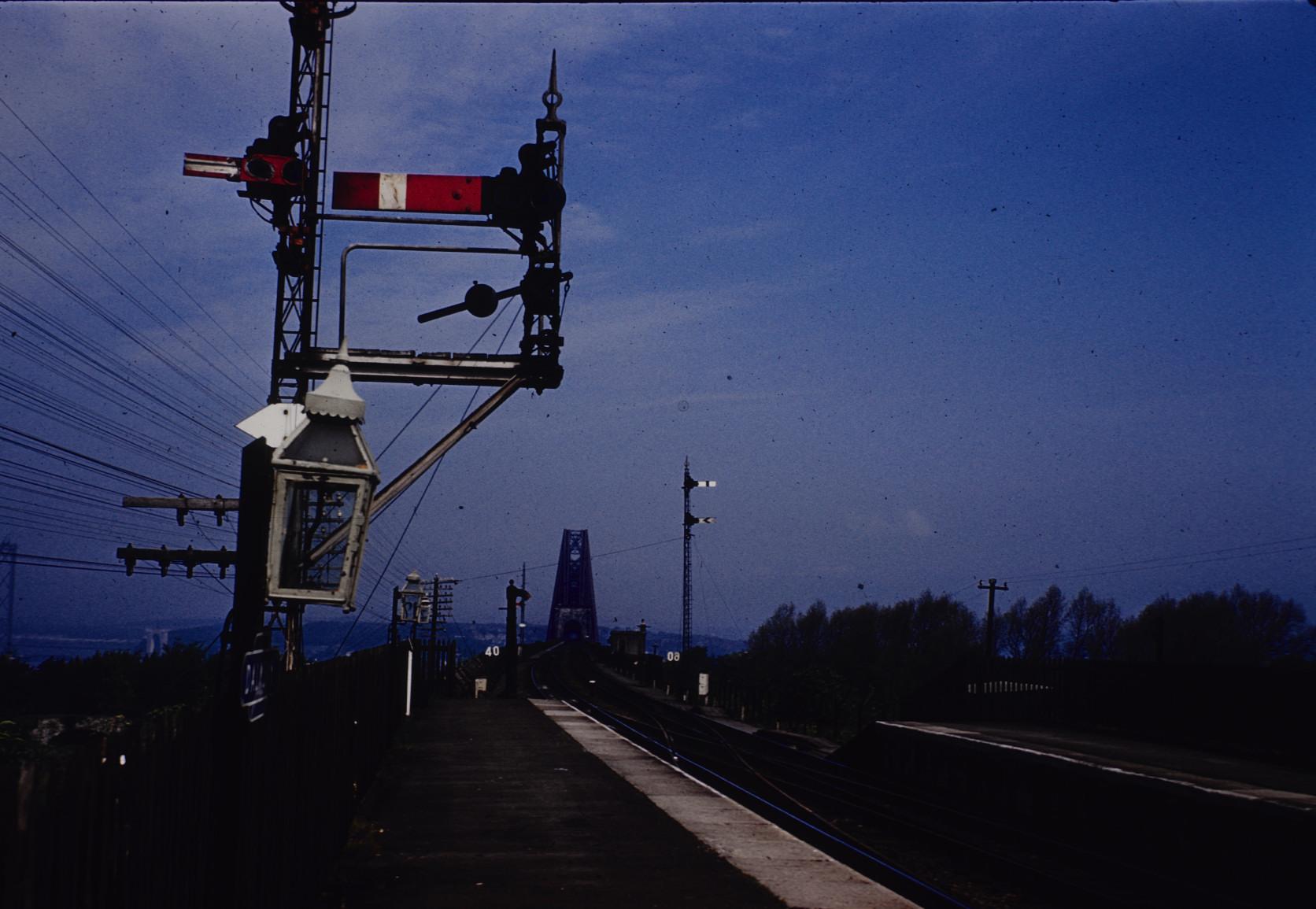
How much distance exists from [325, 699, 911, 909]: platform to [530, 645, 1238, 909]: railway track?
3.14ft

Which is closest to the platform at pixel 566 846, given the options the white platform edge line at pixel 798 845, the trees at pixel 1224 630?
the white platform edge line at pixel 798 845

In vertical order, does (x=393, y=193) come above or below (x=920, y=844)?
above

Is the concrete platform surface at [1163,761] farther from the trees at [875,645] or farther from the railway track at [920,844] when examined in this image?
the trees at [875,645]

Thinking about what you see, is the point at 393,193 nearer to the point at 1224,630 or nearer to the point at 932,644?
the point at 1224,630

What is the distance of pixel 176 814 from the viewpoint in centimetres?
519

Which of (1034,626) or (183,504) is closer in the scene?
(183,504)

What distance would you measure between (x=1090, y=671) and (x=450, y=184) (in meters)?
17.4

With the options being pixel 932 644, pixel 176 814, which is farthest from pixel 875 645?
pixel 176 814

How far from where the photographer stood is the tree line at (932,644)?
55.9 m

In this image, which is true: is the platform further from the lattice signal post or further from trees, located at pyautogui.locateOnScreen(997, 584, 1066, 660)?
trees, located at pyautogui.locateOnScreen(997, 584, 1066, 660)

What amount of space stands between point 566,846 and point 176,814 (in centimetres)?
779

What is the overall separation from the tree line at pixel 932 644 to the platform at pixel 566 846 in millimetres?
26088

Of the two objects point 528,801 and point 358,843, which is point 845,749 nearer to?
point 528,801

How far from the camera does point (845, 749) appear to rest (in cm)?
2669
